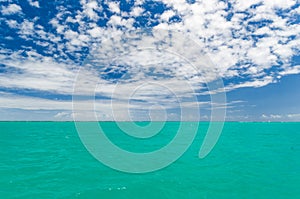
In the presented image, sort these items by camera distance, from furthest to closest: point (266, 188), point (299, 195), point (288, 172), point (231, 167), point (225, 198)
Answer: point (231, 167)
point (288, 172)
point (266, 188)
point (299, 195)
point (225, 198)

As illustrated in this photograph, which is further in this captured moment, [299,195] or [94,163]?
[94,163]

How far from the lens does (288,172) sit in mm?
32625

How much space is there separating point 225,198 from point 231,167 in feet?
47.4

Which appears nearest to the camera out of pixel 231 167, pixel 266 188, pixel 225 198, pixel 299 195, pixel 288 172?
pixel 225 198

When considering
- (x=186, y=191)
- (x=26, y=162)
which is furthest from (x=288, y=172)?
(x=26, y=162)

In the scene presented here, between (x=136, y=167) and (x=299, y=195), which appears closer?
(x=299, y=195)

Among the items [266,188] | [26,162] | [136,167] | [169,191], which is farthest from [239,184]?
[26,162]

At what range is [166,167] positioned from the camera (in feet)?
117

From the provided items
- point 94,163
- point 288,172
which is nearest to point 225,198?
point 288,172

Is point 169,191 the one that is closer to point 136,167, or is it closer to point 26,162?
point 136,167

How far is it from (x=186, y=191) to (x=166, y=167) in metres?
11.9

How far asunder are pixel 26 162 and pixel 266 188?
116 feet

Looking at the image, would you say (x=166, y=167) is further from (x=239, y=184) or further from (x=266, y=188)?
(x=266, y=188)

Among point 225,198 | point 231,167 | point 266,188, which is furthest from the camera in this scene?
point 231,167
